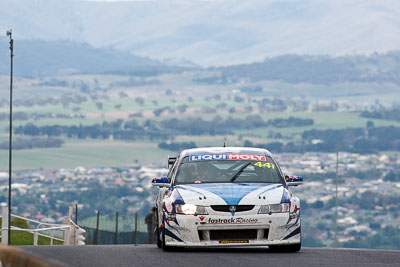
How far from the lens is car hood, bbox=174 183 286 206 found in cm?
1435

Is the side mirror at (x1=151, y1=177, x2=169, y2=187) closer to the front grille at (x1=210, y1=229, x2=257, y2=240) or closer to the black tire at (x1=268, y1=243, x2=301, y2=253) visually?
the front grille at (x1=210, y1=229, x2=257, y2=240)

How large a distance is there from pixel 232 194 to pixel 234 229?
46cm

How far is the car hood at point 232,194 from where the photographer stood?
1435cm

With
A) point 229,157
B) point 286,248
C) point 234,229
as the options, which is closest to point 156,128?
point 229,157

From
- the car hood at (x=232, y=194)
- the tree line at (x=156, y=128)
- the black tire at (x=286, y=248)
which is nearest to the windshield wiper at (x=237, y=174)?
the car hood at (x=232, y=194)

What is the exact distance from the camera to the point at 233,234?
14383 mm

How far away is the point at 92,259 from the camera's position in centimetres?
1388

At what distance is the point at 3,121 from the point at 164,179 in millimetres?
169705

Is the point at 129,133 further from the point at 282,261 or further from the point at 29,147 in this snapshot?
the point at 282,261

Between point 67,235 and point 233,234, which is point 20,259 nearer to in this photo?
point 233,234

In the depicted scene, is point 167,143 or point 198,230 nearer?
point 198,230

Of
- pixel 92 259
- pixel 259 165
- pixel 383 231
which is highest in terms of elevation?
pixel 259 165

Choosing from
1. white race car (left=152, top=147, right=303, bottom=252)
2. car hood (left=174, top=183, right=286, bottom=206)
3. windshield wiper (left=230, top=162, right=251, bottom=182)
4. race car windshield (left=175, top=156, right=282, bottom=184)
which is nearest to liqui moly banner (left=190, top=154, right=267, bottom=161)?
race car windshield (left=175, top=156, right=282, bottom=184)

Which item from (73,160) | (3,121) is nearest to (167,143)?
(73,160)
